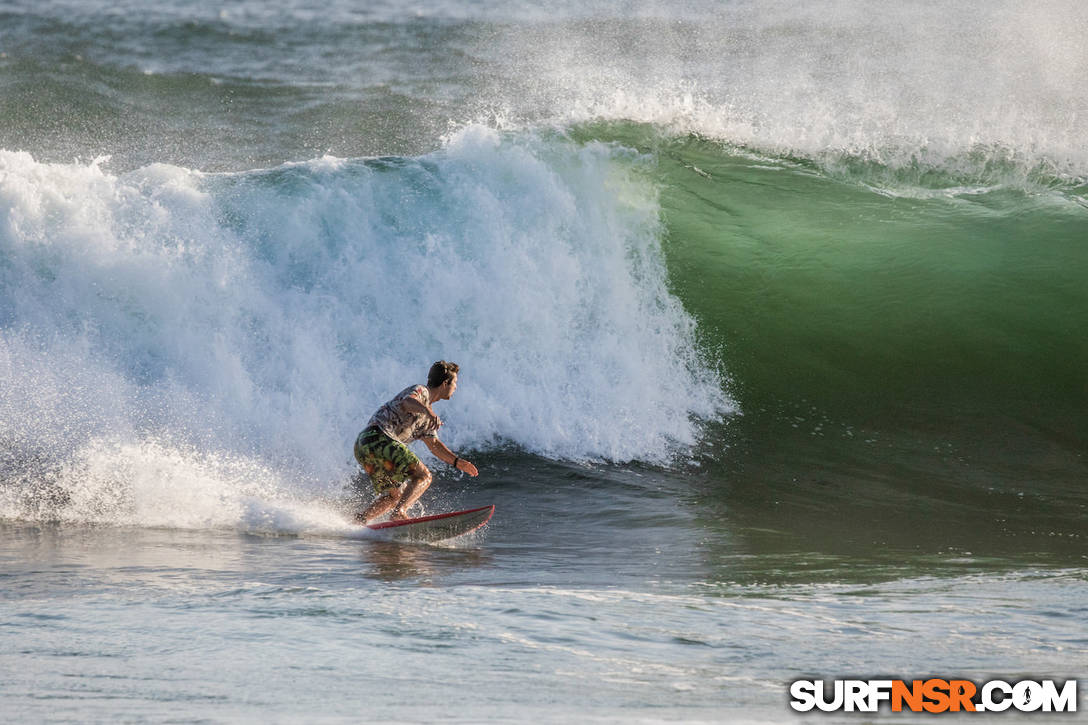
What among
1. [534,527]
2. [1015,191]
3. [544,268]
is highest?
[1015,191]

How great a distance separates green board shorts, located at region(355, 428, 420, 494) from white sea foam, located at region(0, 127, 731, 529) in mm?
1483

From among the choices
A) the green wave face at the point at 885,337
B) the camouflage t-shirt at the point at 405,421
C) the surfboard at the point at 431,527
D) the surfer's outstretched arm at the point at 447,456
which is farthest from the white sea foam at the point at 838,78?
the surfboard at the point at 431,527

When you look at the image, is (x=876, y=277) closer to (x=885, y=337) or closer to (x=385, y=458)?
(x=885, y=337)

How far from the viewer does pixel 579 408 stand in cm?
939

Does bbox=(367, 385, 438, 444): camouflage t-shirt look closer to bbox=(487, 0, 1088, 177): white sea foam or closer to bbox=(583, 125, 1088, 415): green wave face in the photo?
bbox=(583, 125, 1088, 415): green wave face

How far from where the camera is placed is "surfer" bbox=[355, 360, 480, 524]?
7.02 metres

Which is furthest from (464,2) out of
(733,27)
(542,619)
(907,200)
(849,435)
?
(542,619)

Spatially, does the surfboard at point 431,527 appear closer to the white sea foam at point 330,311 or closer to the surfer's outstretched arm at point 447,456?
the surfer's outstretched arm at point 447,456

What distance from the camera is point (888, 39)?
21000mm

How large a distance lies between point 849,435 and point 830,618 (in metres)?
4.56

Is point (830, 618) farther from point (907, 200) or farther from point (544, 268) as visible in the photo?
point (907, 200)

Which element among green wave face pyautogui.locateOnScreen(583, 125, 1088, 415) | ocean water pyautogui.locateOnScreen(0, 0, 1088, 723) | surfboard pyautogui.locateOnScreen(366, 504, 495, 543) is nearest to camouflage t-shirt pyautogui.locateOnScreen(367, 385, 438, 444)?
surfboard pyautogui.locateOnScreen(366, 504, 495, 543)

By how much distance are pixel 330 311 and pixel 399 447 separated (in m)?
3.20

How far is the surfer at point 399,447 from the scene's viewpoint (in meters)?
7.02
